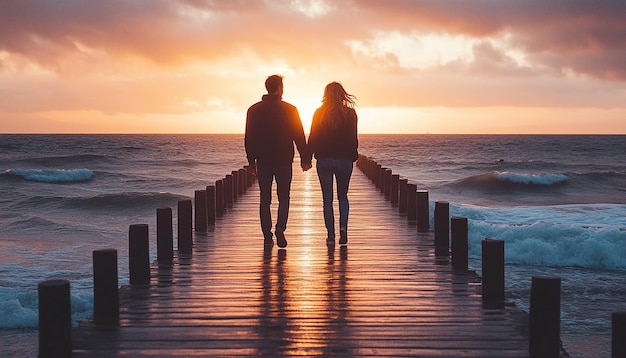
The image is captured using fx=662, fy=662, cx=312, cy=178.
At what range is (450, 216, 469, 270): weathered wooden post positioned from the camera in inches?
299

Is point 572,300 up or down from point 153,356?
down

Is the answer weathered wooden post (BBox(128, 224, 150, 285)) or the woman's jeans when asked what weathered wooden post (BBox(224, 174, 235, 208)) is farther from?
weathered wooden post (BBox(128, 224, 150, 285))

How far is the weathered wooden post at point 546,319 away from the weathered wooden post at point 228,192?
1009cm

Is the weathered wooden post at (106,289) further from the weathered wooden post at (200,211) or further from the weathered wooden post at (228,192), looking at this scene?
the weathered wooden post at (228,192)

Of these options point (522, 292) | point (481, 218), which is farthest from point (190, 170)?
point (522, 292)

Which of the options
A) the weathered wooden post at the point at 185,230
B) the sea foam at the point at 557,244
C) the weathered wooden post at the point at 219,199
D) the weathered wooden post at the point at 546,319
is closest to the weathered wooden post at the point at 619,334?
the weathered wooden post at the point at 546,319

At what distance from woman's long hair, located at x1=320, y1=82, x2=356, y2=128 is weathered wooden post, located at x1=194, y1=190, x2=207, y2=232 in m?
3.52

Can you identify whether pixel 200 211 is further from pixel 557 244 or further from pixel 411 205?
pixel 557 244

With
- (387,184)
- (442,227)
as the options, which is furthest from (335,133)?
(387,184)

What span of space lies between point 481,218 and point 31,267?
1646 centimetres

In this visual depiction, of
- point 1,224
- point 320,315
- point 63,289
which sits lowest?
point 1,224

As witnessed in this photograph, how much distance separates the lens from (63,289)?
4.33 metres

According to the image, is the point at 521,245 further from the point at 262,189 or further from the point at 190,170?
the point at 190,170

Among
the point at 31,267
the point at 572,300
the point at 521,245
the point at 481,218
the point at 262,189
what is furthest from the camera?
the point at 481,218
